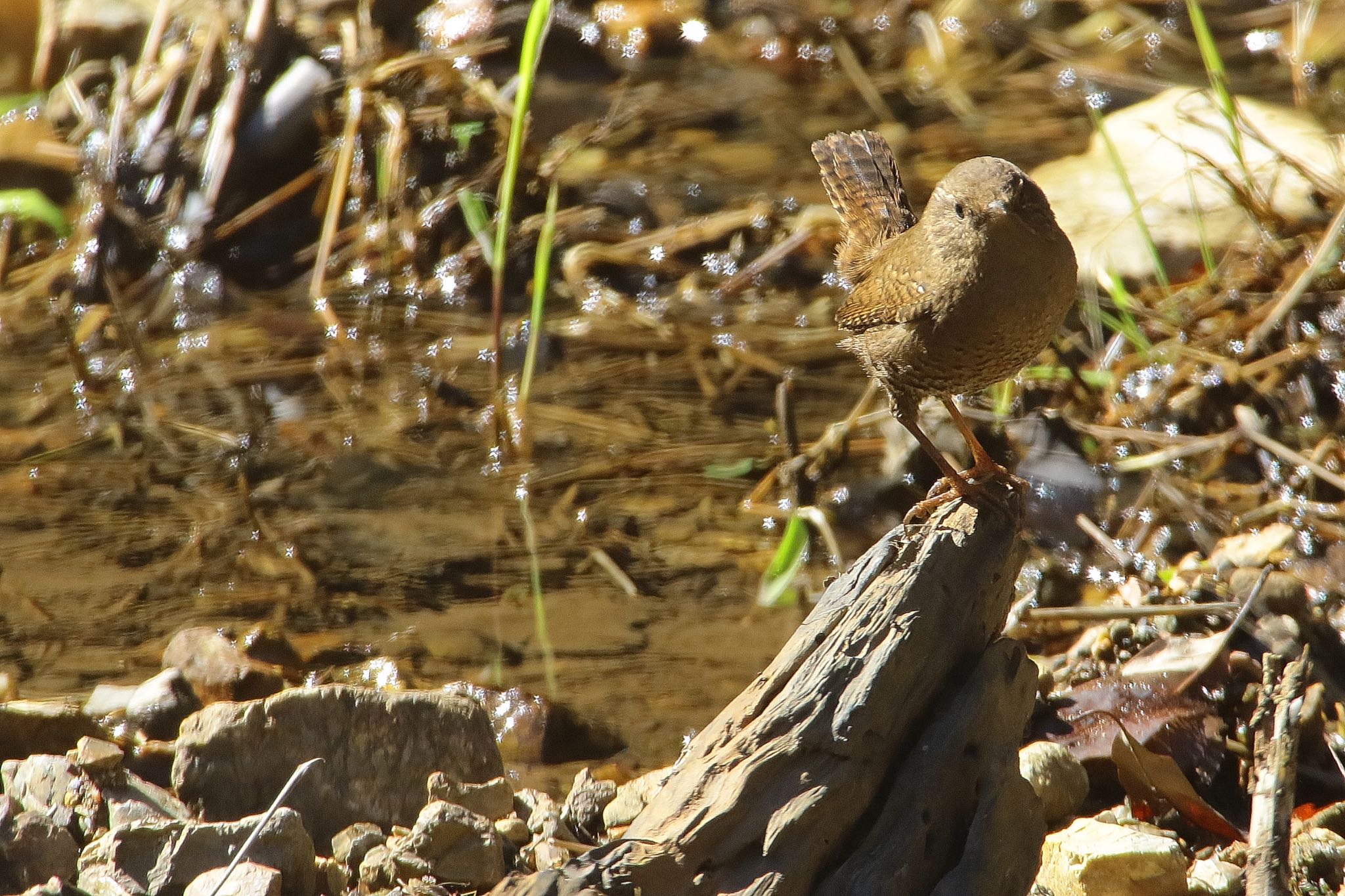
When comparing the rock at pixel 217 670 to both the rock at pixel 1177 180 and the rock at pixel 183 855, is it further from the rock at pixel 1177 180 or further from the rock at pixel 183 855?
the rock at pixel 1177 180

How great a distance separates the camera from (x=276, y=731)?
3416 millimetres

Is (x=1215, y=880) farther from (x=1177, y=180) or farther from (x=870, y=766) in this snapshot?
(x=1177, y=180)

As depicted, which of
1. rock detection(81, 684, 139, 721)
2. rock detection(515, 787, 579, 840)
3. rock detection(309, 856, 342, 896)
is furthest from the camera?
rock detection(81, 684, 139, 721)

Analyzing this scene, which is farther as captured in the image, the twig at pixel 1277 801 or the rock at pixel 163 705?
the rock at pixel 163 705

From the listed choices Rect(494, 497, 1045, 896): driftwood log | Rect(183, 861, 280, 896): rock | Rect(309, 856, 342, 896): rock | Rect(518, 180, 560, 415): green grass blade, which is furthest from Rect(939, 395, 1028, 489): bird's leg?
Rect(183, 861, 280, 896): rock

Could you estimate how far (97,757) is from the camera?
132 inches

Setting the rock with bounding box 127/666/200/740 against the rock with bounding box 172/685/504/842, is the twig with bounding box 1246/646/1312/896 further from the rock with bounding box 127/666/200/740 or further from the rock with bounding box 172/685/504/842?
the rock with bounding box 127/666/200/740

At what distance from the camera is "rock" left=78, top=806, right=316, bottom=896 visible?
3004mm

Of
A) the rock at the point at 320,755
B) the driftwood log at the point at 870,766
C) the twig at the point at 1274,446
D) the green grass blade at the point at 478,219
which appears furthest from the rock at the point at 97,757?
the twig at the point at 1274,446

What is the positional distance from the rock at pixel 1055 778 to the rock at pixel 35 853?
230cm

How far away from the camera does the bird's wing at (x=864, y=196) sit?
480cm

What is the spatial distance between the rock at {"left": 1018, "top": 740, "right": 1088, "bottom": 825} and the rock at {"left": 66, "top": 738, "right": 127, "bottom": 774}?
224cm

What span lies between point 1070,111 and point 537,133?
3.15 m

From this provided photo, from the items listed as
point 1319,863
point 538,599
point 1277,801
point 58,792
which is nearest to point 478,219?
point 538,599
